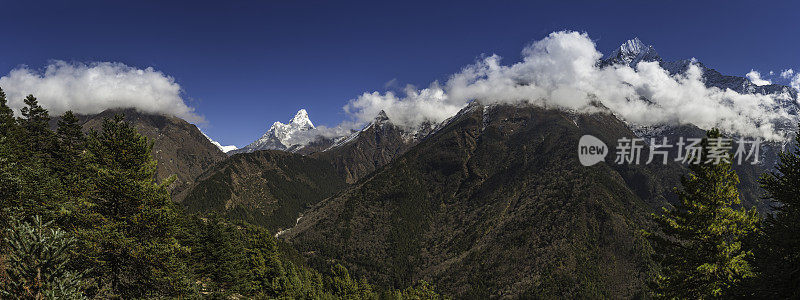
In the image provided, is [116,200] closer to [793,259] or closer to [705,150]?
[793,259]

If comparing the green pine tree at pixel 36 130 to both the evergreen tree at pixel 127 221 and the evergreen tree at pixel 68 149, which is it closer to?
the evergreen tree at pixel 68 149

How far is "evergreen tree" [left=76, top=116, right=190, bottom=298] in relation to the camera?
737 inches

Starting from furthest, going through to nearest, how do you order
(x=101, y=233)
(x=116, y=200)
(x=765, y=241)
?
(x=116, y=200)
(x=101, y=233)
(x=765, y=241)

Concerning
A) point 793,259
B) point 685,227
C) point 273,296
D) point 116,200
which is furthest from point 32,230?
point 273,296

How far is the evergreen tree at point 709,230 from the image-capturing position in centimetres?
1811

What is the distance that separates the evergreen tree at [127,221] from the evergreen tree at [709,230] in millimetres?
29598

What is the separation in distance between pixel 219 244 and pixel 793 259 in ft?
154

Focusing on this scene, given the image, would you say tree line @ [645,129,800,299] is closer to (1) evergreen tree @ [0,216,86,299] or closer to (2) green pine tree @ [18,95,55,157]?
(1) evergreen tree @ [0,216,86,299]

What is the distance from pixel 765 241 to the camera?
540 inches

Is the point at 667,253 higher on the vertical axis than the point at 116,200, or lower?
lower

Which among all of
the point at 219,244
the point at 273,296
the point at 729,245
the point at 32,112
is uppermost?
the point at 32,112

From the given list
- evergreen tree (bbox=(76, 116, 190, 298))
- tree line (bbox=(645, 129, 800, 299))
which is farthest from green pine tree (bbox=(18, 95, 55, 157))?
tree line (bbox=(645, 129, 800, 299))

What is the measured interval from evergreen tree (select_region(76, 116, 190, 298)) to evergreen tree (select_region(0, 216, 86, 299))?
24.5ft

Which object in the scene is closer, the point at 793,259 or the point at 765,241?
the point at 793,259
